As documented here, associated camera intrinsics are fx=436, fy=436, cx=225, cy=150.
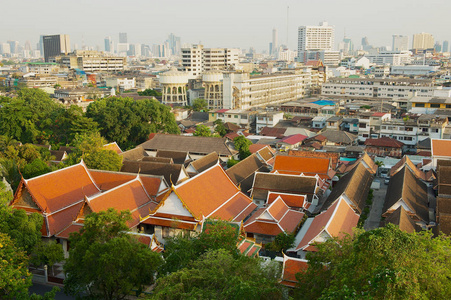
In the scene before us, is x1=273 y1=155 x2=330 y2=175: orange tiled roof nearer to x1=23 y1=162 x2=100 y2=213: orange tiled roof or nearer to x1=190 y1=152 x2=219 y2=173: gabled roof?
x1=190 y1=152 x2=219 y2=173: gabled roof

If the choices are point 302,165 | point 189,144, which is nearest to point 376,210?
point 302,165

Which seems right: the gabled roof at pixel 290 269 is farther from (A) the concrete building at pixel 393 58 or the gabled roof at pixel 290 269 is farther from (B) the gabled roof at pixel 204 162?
(A) the concrete building at pixel 393 58

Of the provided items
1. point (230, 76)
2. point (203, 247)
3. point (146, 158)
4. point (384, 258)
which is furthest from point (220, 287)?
point (230, 76)

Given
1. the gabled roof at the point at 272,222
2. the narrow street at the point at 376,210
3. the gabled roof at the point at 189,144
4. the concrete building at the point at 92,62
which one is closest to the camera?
the gabled roof at the point at 272,222

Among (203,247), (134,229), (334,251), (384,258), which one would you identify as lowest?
(134,229)

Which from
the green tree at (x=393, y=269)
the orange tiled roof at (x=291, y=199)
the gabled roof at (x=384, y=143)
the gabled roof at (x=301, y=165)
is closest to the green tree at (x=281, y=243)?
the orange tiled roof at (x=291, y=199)

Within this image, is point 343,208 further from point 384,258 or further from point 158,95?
point 158,95

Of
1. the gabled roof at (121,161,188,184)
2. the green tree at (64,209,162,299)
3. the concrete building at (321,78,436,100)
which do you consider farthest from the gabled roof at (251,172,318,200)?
the concrete building at (321,78,436,100)
